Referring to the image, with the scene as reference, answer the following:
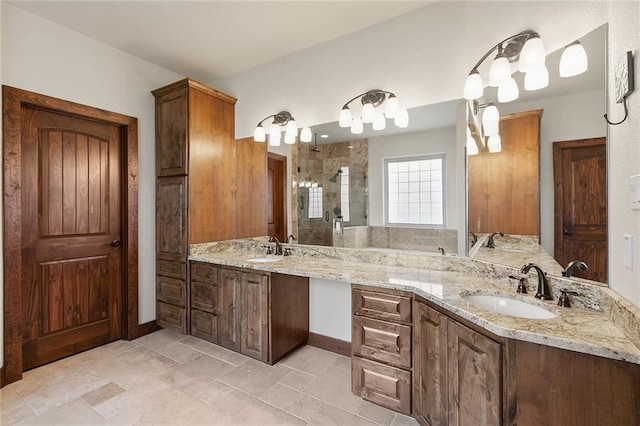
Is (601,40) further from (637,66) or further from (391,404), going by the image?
(391,404)

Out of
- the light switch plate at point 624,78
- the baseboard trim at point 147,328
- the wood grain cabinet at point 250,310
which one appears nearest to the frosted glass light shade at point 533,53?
the light switch plate at point 624,78

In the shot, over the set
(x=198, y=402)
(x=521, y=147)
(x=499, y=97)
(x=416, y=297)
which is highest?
(x=499, y=97)

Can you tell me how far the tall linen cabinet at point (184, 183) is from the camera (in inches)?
116

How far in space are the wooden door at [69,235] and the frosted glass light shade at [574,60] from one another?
358 centimetres

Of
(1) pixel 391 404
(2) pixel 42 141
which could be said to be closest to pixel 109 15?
(2) pixel 42 141

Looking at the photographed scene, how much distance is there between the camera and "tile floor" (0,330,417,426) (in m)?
1.86

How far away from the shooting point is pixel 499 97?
73.2 inches

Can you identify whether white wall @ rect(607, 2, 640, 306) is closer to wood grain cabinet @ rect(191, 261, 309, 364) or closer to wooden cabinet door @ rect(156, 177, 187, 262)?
wood grain cabinet @ rect(191, 261, 309, 364)

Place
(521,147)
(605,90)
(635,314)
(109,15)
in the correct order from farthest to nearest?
(109,15) → (521,147) → (605,90) → (635,314)

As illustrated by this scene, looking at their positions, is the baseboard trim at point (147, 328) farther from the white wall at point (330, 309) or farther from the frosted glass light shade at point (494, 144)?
the frosted glass light shade at point (494, 144)

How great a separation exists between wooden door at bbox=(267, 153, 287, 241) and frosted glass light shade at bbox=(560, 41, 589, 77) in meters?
2.25

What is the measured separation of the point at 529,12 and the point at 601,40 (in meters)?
0.60

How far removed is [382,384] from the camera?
189cm

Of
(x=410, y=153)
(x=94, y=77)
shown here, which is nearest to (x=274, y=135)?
(x=410, y=153)
